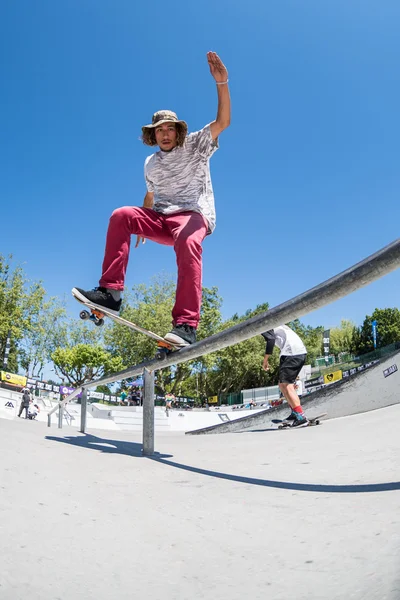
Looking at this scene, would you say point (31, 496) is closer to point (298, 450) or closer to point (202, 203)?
point (298, 450)

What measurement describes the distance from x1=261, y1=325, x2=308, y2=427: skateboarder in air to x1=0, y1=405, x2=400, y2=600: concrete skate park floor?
9.28ft

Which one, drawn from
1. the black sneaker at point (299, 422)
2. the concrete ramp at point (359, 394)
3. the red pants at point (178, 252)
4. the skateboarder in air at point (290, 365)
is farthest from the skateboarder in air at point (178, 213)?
the concrete ramp at point (359, 394)

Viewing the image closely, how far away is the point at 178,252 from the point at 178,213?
0.34 meters

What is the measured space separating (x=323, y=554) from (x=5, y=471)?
37.8 inches

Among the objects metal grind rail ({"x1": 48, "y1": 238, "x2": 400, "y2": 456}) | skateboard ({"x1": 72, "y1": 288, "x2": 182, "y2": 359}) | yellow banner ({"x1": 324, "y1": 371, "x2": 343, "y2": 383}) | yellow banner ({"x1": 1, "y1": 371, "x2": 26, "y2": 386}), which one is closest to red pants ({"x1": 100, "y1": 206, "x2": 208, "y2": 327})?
skateboard ({"x1": 72, "y1": 288, "x2": 182, "y2": 359})

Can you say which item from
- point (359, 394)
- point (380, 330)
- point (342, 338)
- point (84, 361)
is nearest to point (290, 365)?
point (359, 394)

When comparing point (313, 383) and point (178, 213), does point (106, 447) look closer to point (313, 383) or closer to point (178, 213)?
point (178, 213)

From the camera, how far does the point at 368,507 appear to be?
3.10ft

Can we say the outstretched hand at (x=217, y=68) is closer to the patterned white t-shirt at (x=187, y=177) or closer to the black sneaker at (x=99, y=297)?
the patterned white t-shirt at (x=187, y=177)

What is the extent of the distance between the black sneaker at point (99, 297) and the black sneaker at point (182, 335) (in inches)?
15.9

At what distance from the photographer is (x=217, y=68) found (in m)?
2.26

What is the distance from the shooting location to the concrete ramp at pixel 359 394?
17.5ft

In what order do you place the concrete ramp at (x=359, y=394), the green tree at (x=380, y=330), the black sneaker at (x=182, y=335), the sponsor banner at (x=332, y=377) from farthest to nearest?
the green tree at (x=380, y=330) → the sponsor banner at (x=332, y=377) → the concrete ramp at (x=359, y=394) → the black sneaker at (x=182, y=335)

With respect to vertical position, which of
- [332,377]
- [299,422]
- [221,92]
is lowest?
[299,422]
